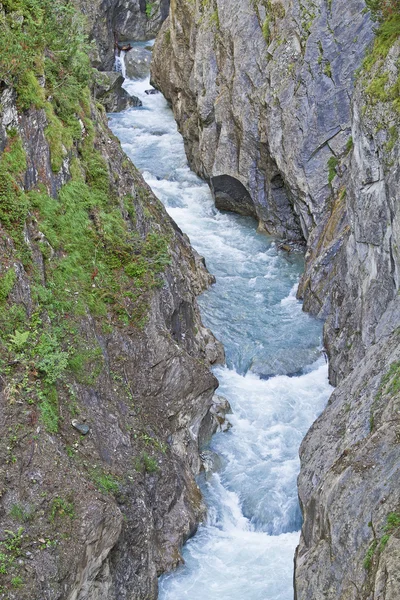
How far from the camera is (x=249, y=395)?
20000 millimetres

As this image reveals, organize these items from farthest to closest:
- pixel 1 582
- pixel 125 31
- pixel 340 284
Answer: pixel 125 31, pixel 340 284, pixel 1 582

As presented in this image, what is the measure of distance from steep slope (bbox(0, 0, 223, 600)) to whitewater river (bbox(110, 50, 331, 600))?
94 centimetres

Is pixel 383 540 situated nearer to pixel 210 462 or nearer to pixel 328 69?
pixel 210 462

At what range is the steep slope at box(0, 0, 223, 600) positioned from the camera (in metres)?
11.2

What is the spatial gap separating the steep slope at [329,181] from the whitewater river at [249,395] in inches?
46.5

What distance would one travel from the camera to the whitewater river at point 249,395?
14648 millimetres

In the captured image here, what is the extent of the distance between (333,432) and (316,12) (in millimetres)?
16818

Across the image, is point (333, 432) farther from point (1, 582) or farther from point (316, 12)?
point (316, 12)

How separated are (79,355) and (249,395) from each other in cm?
755

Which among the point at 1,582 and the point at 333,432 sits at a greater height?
the point at 333,432

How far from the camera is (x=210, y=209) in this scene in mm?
30375

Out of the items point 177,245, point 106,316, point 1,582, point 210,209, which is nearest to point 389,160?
point 106,316

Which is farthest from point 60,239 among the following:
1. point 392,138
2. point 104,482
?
point 392,138

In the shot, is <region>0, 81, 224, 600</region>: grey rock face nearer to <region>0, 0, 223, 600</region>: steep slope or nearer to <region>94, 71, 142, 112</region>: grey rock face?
<region>0, 0, 223, 600</region>: steep slope
